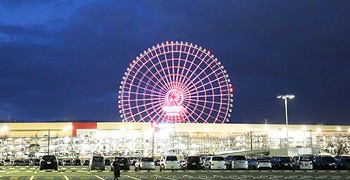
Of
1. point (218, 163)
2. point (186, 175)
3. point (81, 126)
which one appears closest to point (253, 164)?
point (218, 163)

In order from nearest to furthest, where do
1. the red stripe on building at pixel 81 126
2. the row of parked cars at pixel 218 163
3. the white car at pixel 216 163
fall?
1. the row of parked cars at pixel 218 163
2. the white car at pixel 216 163
3. the red stripe on building at pixel 81 126

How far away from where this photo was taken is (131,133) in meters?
86.3

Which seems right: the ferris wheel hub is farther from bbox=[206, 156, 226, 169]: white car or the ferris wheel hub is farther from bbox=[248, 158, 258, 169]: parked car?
bbox=[206, 156, 226, 169]: white car

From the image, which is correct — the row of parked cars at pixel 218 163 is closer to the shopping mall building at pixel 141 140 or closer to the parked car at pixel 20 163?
the parked car at pixel 20 163

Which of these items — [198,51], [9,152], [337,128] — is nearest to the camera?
[198,51]

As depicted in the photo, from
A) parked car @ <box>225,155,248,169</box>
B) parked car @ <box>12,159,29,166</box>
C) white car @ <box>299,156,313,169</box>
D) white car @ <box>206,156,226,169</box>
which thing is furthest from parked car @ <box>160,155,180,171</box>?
parked car @ <box>12,159,29,166</box>

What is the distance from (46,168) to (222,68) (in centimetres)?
2817

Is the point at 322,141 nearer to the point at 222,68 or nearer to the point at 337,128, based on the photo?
the point at 337,128

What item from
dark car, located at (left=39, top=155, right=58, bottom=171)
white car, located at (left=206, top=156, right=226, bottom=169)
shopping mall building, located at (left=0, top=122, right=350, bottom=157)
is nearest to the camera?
dark car, located at (left=39, top=155, right=58, bottom=171)

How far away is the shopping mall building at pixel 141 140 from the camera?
82.8m

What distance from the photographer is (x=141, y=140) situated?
85.0m

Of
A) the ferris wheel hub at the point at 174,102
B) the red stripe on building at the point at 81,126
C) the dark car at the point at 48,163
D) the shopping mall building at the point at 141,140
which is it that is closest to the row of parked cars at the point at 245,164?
the dark car at the point at 48,163

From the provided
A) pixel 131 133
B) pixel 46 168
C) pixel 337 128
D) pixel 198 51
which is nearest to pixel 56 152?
pixel 131 133

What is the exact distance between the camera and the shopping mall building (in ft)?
271
